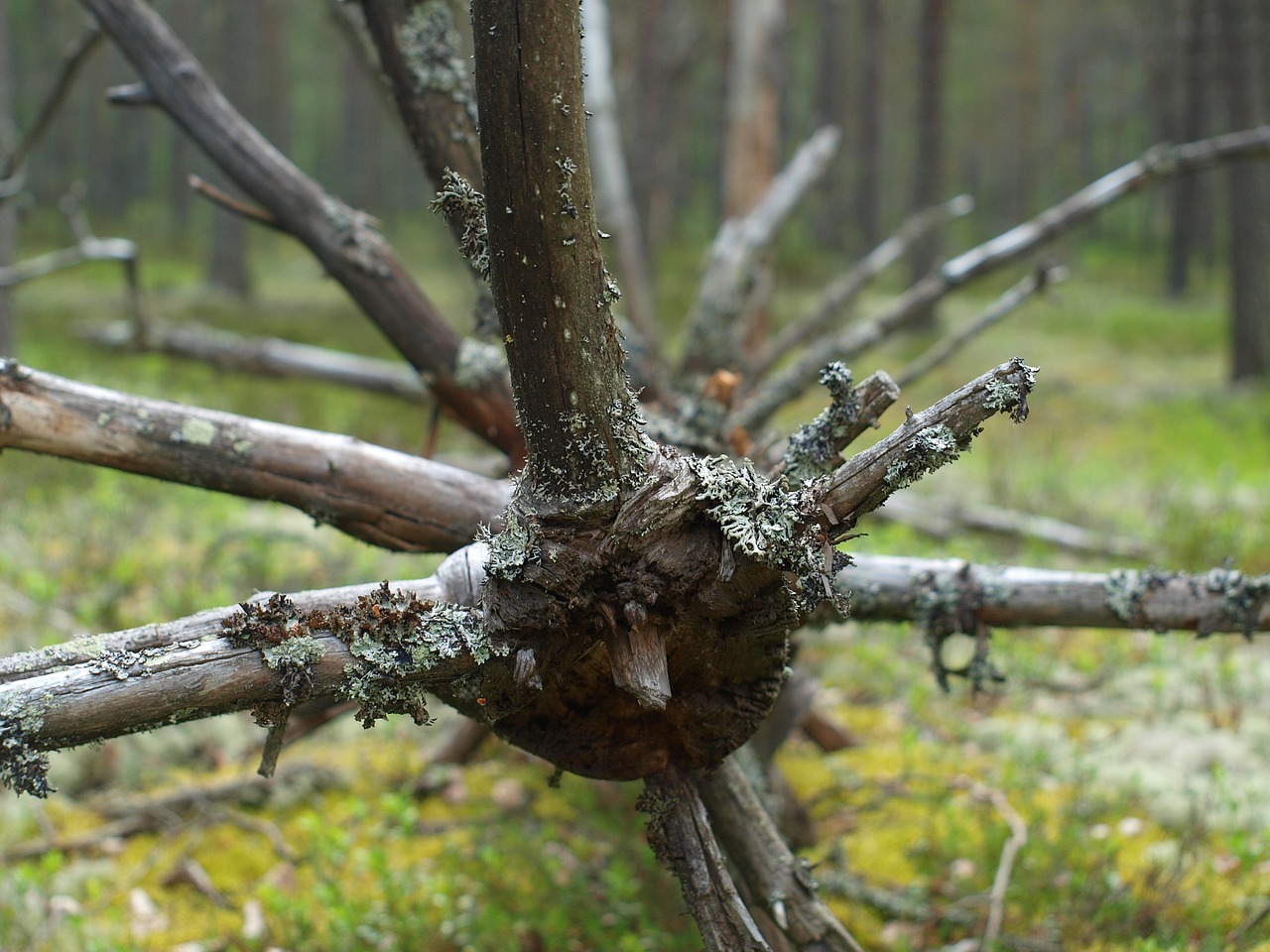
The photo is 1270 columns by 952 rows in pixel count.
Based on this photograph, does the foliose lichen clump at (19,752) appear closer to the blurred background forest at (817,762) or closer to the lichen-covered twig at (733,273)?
the blurred background forest at (817,762)

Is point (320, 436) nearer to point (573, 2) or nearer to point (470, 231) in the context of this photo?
point (470, 231)

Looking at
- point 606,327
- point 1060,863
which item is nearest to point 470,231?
point 606,327

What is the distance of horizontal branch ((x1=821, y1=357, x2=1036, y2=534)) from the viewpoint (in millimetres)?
1479

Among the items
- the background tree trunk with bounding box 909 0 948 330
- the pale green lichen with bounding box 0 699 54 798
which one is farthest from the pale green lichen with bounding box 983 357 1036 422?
the background tree trunk with bounding box 909 0 948 330

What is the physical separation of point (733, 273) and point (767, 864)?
8.75 feet

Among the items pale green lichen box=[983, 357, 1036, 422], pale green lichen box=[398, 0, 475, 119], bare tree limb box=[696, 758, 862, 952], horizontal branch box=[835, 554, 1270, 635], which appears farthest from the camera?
pale green lichen box=[398, 0, 475, 119]

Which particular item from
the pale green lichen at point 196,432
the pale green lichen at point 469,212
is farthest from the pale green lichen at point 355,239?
the pale green lichen at point 469,212

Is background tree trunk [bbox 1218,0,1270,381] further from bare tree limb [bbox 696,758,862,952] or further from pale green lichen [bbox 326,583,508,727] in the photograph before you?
pale green lichen [bbox 326,583,508,727]

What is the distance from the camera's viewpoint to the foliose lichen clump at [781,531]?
4.96 feet

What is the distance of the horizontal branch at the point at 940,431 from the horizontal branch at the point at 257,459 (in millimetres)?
1001

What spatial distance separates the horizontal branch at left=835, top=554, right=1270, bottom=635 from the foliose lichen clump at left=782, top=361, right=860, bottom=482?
2.09ft

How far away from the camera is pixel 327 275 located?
111 inches

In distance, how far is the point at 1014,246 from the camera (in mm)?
3381

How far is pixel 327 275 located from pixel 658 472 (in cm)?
166
